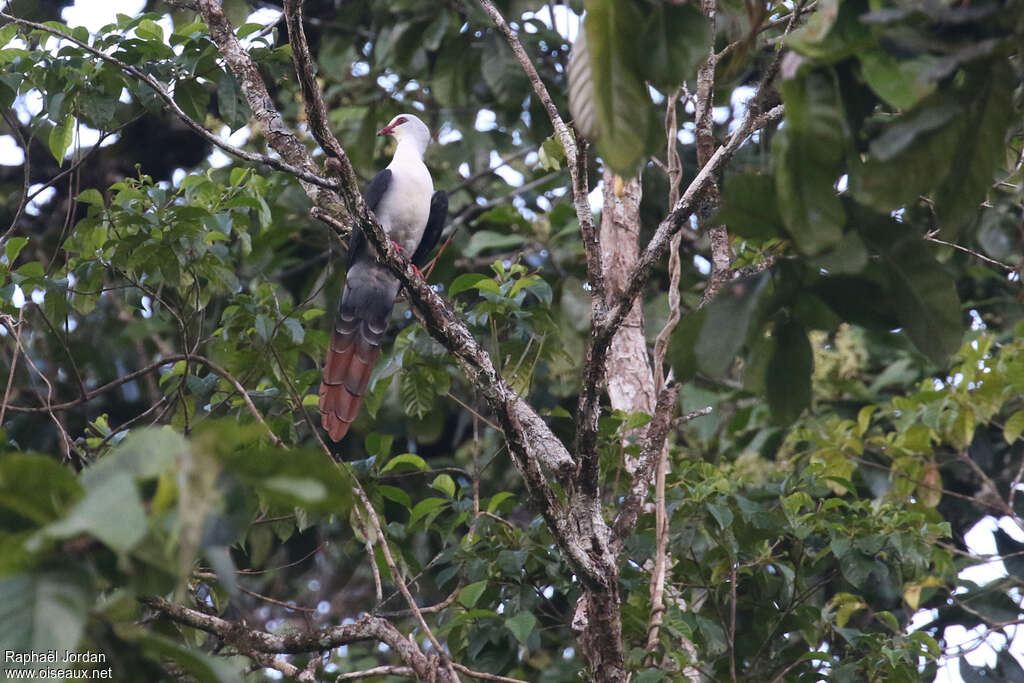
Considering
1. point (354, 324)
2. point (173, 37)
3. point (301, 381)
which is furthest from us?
point (354, 324)

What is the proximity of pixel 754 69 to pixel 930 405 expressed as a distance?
1.59 metres

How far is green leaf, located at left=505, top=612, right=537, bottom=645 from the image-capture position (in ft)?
7.70

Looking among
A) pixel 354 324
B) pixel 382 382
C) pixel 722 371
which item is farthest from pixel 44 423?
pixel 722 371

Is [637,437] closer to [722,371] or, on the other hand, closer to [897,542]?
[897,542]

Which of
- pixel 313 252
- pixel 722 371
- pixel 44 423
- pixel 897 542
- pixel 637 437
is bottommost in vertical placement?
pixel 722 371

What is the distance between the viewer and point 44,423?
4496 millimetres

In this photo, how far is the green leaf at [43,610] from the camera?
2.62ft

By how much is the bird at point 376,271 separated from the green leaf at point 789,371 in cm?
206

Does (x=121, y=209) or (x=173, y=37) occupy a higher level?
(x=173, y=37)

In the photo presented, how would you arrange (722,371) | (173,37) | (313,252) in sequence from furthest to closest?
1. (313,252)
2. (173,37)
3. (722,371)

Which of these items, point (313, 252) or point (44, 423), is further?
point (313, 252)

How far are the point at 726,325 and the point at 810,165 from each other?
0.64ft

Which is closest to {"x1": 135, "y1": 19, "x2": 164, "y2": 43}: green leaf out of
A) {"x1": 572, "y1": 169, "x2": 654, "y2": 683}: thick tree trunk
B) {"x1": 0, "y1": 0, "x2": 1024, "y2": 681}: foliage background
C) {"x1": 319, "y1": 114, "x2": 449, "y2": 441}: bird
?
{"x1": 0, "y1": 0, "x2": 1024, "y2": 681}: foliage background

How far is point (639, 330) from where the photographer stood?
10.7 ft
